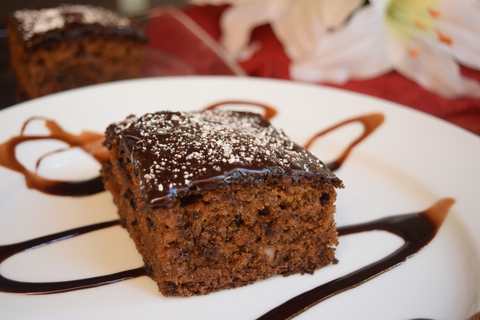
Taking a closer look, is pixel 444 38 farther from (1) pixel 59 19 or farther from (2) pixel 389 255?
(1) pixel 59 19

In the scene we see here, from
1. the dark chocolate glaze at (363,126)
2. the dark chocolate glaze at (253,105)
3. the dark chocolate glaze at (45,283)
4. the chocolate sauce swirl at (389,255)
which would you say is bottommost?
the chocolate sauce swirl at (389,255)

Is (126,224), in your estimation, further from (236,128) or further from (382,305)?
(382,305)

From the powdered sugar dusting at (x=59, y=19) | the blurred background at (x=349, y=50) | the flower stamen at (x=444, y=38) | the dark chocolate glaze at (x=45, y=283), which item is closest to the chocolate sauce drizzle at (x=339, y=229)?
the dark chocolate glaze at (x=45, y=283)

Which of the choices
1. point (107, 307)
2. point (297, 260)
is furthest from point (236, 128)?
point (107, 307)

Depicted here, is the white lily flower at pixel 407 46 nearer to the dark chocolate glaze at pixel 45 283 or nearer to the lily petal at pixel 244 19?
the lily petal at pixel 244 19

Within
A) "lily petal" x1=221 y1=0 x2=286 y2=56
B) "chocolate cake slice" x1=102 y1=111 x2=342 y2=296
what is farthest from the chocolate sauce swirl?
"lily petal" x1=221 y1=0 x2=286 y2=56

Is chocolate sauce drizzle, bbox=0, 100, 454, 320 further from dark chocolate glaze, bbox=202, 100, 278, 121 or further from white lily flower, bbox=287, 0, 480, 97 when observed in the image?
white lily flower, bbox=287, 0, 480, 97
